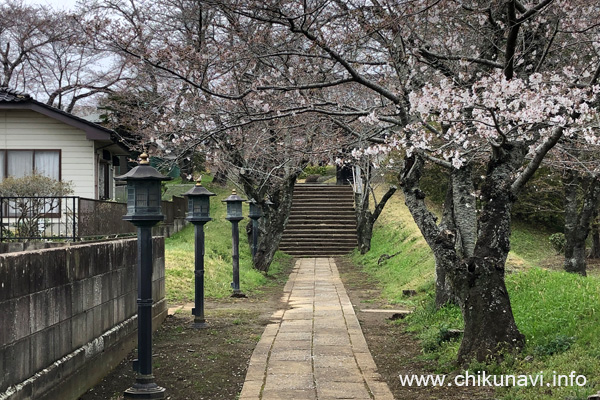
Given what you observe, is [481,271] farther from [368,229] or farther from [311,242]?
[311,242]

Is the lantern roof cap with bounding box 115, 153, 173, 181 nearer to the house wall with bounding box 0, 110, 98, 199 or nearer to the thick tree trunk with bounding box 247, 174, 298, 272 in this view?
the thick tree trunk with bounding box 247, 174, 298, 272

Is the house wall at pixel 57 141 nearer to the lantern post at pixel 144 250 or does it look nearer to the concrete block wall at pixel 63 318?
the concrete block wall at pixel 63 318

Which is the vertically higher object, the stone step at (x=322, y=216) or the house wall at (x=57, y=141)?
the house wall at (x=57, y=141)

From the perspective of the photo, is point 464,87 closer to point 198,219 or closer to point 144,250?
point 144,250

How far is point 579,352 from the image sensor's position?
650 cm

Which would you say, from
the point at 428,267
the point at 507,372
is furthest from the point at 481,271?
the point at 428,267

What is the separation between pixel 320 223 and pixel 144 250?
2346 centimetres

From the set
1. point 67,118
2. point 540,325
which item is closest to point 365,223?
point 67,118

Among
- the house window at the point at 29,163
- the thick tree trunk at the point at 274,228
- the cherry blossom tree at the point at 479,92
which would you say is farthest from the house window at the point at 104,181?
the cherry blossom tree at the point at 479,92

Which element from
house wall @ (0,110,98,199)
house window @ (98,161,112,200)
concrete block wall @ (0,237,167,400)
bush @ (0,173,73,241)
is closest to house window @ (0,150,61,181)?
house wall @ (0,110,98,199)

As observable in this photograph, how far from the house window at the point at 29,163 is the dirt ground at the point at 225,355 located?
7.82 m

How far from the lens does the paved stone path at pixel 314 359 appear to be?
6.66 meters

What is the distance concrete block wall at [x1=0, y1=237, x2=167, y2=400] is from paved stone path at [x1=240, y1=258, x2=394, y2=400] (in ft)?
5.49

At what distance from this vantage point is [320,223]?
1194 inches
